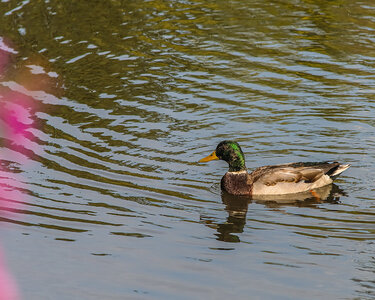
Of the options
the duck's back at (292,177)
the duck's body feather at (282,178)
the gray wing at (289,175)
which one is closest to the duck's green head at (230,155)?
the duck's body feather at (282,178)

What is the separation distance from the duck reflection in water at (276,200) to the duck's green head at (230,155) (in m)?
0.55

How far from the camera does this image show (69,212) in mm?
11594

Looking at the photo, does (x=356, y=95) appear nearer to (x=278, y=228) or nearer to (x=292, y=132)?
(x=292, y=132)

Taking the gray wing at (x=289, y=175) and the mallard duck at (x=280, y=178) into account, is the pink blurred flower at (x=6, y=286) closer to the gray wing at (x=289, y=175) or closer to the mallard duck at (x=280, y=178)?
the mallard duck at (x=280, y=178)

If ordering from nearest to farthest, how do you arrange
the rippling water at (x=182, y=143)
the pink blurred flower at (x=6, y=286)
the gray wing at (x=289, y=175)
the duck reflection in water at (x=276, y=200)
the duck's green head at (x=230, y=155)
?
the pink blurred flower at (x=6, y=286) → the rippling water at (x=182, y=143) → the duck reflection in water at (x=276, y=200) → the gray wing at (x=289, y=175) → the duck's green head at (x=230, y=155)

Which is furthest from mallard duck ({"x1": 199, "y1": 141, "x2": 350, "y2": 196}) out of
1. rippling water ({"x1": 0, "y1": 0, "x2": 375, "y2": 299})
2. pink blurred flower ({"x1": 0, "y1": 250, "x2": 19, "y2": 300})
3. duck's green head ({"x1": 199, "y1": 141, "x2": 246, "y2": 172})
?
pink blurred flower ({"x1": 0, "y1": 250, "x2": 19, "y2": 300})

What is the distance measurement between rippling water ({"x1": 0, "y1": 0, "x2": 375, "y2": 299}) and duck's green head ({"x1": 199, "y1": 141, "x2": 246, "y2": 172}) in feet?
1.28

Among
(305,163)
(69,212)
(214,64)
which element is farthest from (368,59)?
(69,212)

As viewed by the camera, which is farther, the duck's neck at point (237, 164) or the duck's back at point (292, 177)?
the duck's neck at point (237, 164)

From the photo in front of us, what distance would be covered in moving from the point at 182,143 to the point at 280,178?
2.17 m

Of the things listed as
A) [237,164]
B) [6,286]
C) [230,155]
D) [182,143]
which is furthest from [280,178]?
[6,286]

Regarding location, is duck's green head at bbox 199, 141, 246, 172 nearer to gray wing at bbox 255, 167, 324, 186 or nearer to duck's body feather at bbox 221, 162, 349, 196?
duck's body feather at bbox 221, 162, 349, 196

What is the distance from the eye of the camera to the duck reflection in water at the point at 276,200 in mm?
12070

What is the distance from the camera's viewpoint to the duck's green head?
13344 millimetres
